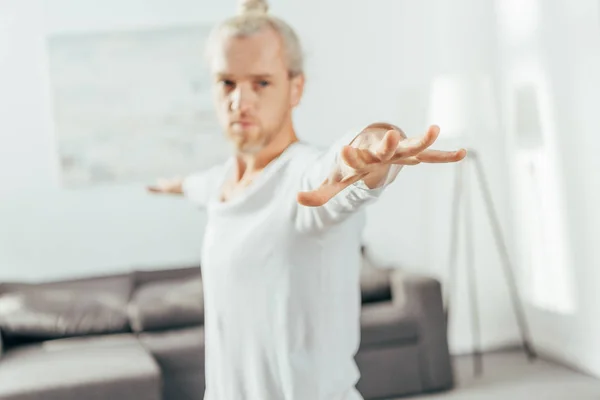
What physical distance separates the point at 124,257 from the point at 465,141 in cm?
193

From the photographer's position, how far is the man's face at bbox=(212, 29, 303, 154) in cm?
110

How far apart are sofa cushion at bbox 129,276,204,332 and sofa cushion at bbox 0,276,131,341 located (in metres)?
0.11

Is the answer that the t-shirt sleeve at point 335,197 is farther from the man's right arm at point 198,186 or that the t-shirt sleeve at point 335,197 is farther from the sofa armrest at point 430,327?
the sofa armrest at point 430,327

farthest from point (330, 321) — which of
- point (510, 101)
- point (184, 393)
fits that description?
point (510, 101)

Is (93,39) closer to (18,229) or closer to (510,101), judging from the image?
(18,229)

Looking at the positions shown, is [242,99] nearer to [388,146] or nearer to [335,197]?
[335,197]

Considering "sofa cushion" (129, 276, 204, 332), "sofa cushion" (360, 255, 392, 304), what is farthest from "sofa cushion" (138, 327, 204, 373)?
"sofa cushion" (360, 255, 392, 304)

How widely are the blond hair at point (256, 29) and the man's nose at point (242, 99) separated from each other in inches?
2.7

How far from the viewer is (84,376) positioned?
3.12 meters

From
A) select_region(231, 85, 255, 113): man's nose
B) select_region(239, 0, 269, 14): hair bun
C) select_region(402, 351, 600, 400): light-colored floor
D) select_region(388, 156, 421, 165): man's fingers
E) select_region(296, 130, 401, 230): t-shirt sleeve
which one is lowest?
select_region(402, 351, 600, 400): light-colored floor

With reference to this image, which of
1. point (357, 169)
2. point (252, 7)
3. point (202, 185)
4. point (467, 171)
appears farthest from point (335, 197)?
point (467, 171)

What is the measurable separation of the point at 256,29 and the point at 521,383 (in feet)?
10.1

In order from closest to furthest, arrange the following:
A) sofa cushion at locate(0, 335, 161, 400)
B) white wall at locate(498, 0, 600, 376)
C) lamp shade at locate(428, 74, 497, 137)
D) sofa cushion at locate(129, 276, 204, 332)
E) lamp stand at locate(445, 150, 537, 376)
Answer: sofa cushion at locate(0, 335, 161, 400) → white wall at locate(498, 0, 600, 376) → sofa cushion at locate(129, 276, 204, 332) → lamp shade at locate(428, 74, 497, 137) → lamp stand at locate(445, 150, 537, 376)

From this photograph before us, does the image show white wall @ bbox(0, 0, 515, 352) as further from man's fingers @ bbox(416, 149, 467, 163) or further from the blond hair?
man's fingers @ bbox(416, 149, 467, 163)
